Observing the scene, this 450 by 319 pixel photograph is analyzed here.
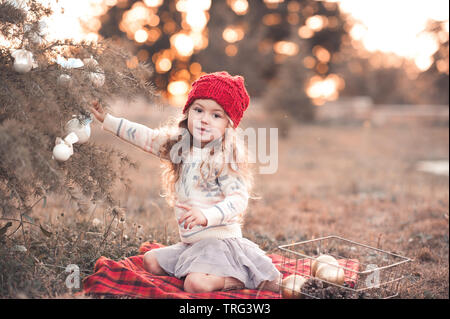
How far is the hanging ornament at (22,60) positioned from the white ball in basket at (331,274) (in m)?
2.15

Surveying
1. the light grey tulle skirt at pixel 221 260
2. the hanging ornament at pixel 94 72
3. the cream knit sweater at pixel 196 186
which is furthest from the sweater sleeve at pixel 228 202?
A: the hanging ornament at pixel 94 72

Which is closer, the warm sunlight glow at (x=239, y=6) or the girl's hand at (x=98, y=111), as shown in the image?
the girl's hand at (x=98, y=111)

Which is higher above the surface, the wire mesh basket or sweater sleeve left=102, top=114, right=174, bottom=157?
sweater sleeve left=102, top=114, right=174, bottom=157

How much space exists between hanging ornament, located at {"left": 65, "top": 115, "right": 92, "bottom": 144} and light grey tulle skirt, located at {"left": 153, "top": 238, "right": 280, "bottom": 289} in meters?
1.01

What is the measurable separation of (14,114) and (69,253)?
1.27 m

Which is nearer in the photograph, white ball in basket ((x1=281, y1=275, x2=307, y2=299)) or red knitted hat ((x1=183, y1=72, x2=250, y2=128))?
white ball in basket ((x1=281, y1=275, x2=307, y2=299))

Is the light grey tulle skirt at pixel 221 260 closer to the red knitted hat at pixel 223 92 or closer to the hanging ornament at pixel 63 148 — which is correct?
the red knitted hat at pixel 223 92

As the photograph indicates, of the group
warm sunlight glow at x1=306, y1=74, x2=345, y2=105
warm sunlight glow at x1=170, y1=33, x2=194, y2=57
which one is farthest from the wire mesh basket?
warm sunlight glow at x1=306, y1=74, x2=345, y2=105

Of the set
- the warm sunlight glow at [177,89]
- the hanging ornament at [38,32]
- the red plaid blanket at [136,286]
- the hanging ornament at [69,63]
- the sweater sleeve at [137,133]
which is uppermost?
the warm sunlight glow at [177,89]

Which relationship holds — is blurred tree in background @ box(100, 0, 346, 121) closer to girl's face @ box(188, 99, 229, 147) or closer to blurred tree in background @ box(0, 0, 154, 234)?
girl's face @ box(188, 99, 229, 147)

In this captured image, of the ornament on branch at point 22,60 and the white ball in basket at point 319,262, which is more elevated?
the ornament on branch at point 22,60

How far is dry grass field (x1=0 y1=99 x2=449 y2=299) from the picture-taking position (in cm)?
319

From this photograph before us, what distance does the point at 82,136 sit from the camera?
9.10 feet

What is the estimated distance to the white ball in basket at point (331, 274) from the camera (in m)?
3.07
